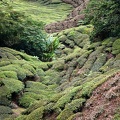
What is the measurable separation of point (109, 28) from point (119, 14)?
3.53 feet

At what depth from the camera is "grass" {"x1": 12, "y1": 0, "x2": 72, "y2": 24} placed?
36688 mm

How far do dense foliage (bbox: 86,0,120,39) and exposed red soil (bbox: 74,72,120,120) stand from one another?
5.92 m

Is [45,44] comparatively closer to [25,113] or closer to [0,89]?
[0,89]

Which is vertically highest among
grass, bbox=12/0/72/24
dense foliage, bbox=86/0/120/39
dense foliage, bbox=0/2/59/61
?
dense foliage, bbox=86/0/120/39

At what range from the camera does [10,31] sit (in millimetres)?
18047

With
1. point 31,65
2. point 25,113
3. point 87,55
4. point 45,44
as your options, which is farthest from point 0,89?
point 45,44

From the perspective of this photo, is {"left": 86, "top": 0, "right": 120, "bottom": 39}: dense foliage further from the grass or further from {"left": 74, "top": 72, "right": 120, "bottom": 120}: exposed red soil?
the grass

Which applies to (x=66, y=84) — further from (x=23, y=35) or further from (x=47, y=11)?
(x=47, y=11)

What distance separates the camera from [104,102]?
8.48 meters

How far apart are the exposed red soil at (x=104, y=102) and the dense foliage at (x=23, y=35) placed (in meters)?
9.37

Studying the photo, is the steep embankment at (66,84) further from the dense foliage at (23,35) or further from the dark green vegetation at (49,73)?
the dense foliage at (23,35)

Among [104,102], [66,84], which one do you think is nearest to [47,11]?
[66,84]

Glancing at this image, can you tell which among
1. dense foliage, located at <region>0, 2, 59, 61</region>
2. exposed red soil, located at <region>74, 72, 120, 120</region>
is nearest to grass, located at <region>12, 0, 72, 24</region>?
dense foliage, located at <region>0, 2, 59, 61</region>

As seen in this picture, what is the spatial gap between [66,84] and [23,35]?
6406 millimetres
